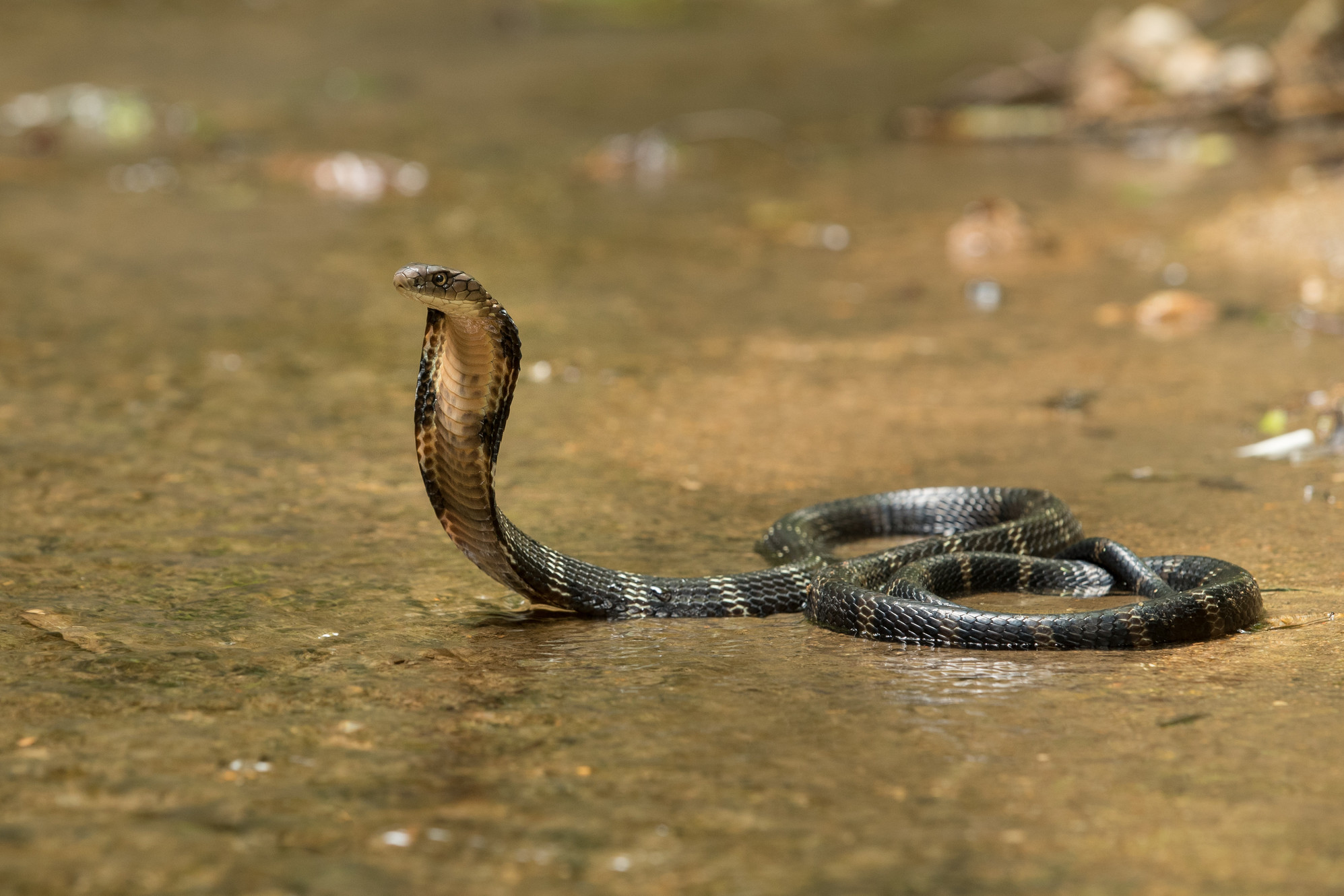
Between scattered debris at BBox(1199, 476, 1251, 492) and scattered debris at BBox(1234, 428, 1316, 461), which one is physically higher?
scattered debris at BBox(1234, 428, 1316, 461)

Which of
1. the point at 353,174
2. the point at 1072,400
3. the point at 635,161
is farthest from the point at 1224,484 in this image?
the point at 353,174

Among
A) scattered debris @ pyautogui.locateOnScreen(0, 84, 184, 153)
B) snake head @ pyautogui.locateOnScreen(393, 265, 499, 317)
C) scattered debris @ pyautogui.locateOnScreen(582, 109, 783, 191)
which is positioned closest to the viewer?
snake head @ pyautogui.locateOnScreen(393, 265, 499, 317)

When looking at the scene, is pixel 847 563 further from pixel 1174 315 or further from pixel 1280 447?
pixel 1174 315

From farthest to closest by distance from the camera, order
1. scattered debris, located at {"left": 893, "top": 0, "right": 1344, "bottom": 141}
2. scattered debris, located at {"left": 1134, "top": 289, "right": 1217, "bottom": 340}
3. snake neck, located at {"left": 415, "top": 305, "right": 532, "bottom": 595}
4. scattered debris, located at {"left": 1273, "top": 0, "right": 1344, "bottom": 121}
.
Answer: scattered debris, located at {"left": 893, "top": 0, "right": 1344, "bottom": 141}, scattered debris, located at {"left": 1273, "top": 0, "right": 1344, "bottom": 121}, scattered debris, located at {"left": 1134, "top": 289, "right": 1217, "bottom": 340}, snake neck, located at {"left": 415, "top": 305, "right": 532, "bottom": 595}

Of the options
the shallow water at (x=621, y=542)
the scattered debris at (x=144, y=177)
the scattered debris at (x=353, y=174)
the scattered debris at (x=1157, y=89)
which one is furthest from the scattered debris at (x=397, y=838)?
the scattered debris at (x=1157, y=89)

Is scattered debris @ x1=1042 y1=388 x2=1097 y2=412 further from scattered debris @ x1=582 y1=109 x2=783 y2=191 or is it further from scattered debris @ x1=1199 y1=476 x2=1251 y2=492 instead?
scattered debris @ x1=582 y1=109 x2=783 y2=191

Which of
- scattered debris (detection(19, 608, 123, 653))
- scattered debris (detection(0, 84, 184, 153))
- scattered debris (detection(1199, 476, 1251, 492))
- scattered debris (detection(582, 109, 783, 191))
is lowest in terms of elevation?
scattered debris (detection(19, 608, 123, 653))

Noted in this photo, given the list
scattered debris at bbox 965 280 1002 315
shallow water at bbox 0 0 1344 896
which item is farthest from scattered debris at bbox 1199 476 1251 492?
scattered debris at bbox 965 280 1002 315

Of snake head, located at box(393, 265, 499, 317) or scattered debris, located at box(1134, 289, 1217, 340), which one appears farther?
scattered debris, located at box(1134, 289, 1217, 340)
